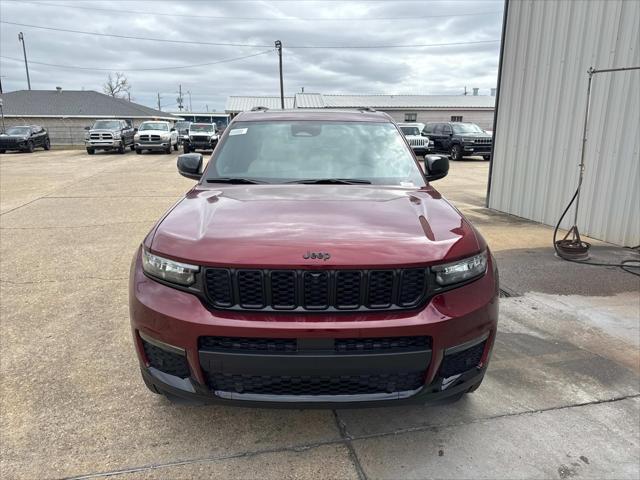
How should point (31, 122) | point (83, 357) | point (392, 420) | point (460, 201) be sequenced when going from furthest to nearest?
1. point (31, 122)
2. point (460, 201)
3. point (83, 357)
4. point (392, 420)

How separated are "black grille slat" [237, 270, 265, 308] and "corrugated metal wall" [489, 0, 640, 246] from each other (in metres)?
6.41

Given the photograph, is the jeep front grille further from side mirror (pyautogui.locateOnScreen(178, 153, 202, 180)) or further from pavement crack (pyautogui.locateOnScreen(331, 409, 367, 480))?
side mirror (pyautogui.locateOnScreen(178, 153, 202, 180))

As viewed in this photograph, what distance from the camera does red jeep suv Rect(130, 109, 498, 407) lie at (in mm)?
2084

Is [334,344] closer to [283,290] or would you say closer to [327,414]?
[283,290]

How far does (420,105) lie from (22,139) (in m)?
32.2

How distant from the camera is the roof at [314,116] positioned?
3.96m

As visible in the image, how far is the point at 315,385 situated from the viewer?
2164 mm

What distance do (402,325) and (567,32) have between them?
24.5ft

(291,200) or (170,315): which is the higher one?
(291,200)

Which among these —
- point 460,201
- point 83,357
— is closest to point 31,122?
point 460,201

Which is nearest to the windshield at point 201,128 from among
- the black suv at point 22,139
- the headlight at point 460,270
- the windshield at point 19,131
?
the black suv at point 22,139

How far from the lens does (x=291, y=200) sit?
9.12 feet

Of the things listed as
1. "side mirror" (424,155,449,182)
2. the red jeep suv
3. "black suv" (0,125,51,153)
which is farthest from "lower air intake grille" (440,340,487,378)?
"black suv" (0,125,51,153)

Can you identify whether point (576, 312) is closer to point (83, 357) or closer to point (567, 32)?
point (83, 357)
